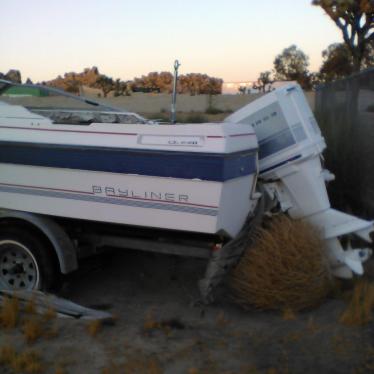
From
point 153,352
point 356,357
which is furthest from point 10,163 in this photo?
point 356,357

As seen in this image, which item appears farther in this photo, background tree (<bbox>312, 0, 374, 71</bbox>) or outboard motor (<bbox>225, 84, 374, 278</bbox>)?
background tree (<bbox>312, 0, 374, 71</bbox>)

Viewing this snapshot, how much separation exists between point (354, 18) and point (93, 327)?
Result: 2161 centimetres

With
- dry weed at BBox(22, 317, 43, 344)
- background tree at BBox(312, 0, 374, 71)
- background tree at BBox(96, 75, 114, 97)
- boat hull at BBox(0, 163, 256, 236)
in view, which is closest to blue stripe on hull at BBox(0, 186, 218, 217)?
boat hull at BBox(0, 163, 256, 236)

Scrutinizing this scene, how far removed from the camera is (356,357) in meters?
4.21

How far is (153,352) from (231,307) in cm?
124

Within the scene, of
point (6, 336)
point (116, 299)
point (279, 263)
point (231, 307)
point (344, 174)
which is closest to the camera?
point (6, 336)

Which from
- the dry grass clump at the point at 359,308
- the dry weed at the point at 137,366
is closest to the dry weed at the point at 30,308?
the dry weed at the point at 137,366

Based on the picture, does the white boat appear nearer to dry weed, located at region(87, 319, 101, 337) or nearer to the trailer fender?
the trailer fender

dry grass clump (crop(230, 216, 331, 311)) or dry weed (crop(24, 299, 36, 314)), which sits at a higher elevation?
dry grass clump (crop(230, 216, 331, 311))

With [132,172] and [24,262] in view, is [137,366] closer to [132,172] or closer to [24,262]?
[132,172]

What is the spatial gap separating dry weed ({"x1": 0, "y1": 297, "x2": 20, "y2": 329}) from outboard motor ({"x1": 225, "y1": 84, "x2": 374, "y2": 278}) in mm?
2484

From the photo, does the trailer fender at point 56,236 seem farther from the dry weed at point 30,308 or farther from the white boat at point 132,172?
the dry weed at point 30,308

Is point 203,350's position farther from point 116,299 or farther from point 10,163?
point 10,163

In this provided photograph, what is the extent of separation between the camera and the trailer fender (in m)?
5.64
